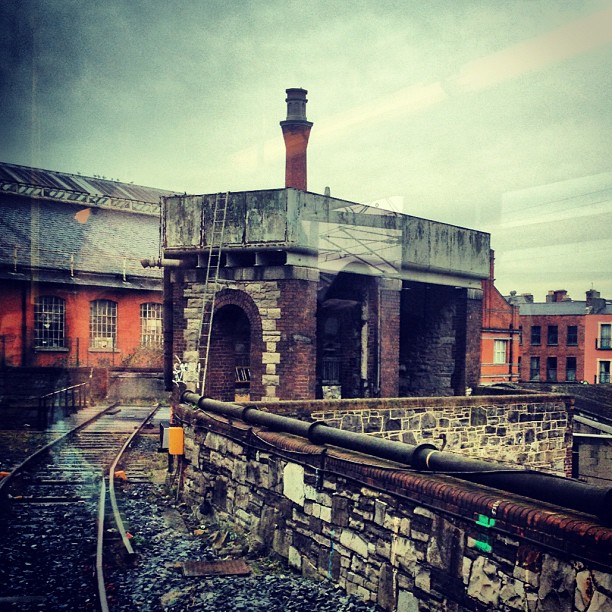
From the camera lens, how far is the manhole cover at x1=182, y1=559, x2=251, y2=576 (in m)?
7.20

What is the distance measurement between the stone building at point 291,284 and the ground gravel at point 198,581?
5024mm

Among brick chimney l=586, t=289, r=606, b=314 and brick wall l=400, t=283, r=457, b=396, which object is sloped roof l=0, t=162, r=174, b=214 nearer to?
brick wall l=400, t=283, r=457, b=396

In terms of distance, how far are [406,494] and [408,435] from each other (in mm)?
6132

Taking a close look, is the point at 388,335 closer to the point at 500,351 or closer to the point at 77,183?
the point at 500,351

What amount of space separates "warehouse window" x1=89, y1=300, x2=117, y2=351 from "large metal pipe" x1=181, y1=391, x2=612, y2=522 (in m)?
22.3

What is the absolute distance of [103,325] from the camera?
1143 inches

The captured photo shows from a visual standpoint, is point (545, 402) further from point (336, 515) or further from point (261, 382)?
point (336, 515)

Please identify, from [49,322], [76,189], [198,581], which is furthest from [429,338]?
[76,189]

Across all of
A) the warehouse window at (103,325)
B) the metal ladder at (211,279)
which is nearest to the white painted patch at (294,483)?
the metal ladder at (211,279)

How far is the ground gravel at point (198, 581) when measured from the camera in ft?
20.8

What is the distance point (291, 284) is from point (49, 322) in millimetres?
17333

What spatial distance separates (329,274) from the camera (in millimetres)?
15164

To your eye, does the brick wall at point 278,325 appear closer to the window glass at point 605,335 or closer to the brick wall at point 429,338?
the brick wall at point 429,338

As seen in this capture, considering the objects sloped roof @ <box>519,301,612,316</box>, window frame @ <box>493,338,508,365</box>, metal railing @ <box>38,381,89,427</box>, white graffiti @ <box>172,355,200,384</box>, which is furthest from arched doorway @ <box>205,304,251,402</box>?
sloped roof @ <box>519,301,612,316</box>
